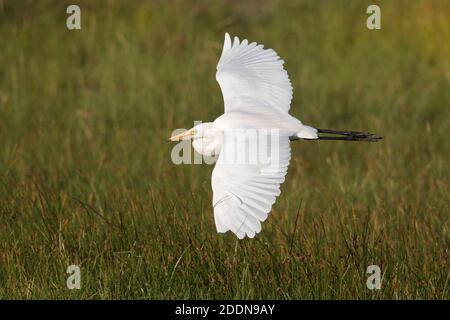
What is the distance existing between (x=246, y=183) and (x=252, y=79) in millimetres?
1022

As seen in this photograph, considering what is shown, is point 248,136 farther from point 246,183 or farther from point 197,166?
point 197,166

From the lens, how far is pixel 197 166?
230 inches

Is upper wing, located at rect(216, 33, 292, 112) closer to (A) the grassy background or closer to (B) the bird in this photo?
(B) the bird

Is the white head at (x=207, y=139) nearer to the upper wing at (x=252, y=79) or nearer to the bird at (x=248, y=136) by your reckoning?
the bird at (x=248, y=136)

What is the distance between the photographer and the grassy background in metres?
4.19

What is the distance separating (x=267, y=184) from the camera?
391cm

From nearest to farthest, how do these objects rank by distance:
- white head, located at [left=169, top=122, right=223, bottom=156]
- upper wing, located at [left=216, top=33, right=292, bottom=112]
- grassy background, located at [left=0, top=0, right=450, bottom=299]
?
grassy background, located at [left=0, top=0, right=450, bottom=299] → white head, located at [left=169, top=122, right=223, bottom=156] → upper wing, located at [left=216, top=33, right=292, bottom=112]

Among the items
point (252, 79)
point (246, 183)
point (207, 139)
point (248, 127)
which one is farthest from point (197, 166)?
point (246, 183)

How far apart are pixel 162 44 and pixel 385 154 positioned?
2762mm

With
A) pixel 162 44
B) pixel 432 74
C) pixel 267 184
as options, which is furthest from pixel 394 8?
pixel 267 184

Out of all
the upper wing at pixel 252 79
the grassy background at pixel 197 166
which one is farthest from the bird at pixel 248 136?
the grassy background at pixel 197 166

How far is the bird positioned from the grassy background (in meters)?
0.33

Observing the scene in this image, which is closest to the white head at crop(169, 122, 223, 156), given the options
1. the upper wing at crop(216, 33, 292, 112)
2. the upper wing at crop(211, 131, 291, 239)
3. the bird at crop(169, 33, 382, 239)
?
the bird at crop(169, 33, 382, 239)

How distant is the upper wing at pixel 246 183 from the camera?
380cm
